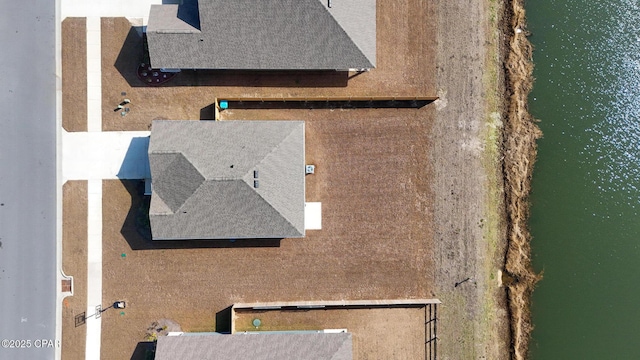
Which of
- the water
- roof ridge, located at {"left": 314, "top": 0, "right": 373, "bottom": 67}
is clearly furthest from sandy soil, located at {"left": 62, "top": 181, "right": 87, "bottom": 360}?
the water

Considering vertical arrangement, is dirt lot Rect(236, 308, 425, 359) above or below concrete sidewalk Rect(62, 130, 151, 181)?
below

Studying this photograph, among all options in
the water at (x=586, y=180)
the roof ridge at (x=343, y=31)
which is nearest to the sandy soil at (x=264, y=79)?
the roof ridge at (x=343, y=31)

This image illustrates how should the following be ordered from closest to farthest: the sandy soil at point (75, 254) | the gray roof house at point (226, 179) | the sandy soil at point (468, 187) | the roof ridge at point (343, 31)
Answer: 1. the gray roof house at point (226, 179)
2. the roof ridge at point (343, 31)
3. the sandy soil at point (75, 254)
4. the sandy soil at point (468, 187)

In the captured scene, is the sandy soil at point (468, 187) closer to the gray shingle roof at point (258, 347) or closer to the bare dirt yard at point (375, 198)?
the bare dirt yard at point (375, 198)

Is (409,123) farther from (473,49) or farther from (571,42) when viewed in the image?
(571,42)
